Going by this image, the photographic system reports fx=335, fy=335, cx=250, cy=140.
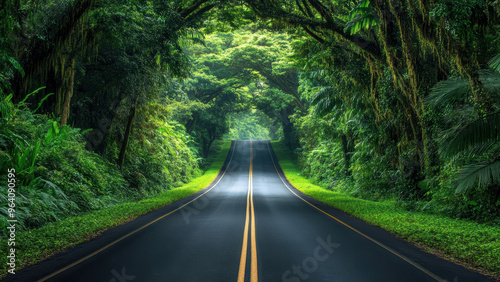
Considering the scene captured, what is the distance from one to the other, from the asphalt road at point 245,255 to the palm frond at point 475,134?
2.83m

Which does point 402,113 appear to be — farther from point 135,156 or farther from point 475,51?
point 135,156

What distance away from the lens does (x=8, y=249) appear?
650cm

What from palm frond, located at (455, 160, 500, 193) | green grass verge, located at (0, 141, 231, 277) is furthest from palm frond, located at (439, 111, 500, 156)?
green grass verge, located at (0, 141, 231, 277)

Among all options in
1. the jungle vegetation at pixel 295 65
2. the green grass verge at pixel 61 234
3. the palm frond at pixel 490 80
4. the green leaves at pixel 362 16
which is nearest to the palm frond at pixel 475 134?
the jungle vegetation at pixel 295 65

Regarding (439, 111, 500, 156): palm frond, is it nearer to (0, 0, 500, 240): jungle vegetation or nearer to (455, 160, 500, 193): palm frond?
(0, 0, 500, 240): jungle vegetation

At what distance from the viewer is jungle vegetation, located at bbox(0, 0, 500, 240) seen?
31.2ft

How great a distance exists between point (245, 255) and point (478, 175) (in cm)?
686

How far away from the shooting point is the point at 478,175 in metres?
9.09

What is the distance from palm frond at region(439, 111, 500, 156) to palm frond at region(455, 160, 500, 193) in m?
0.85

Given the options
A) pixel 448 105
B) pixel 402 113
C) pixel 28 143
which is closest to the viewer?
pixel 28 143

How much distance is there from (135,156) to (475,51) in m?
18.2

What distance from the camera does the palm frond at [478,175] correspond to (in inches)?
350

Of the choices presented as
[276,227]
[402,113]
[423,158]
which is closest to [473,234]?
[276,227]

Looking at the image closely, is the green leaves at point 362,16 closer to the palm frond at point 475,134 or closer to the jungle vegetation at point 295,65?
the jungle vegetation at point 295,65
